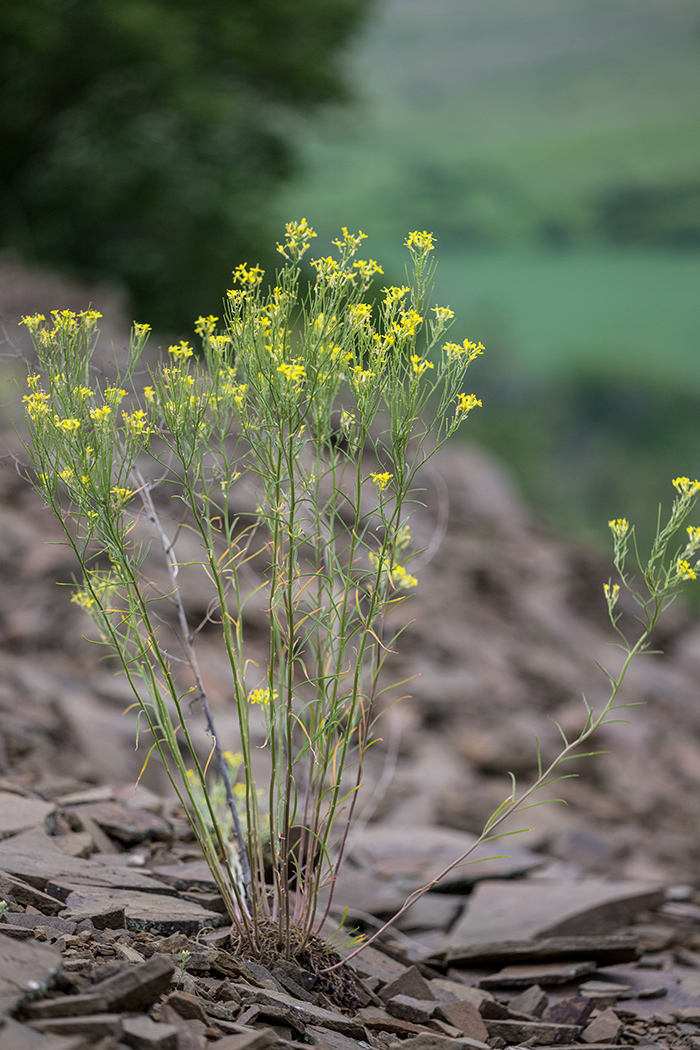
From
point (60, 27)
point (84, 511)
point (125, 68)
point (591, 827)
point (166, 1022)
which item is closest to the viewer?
point (166, 1022)

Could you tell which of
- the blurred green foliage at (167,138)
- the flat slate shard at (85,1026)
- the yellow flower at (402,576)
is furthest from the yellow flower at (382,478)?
the blurred green foliage at (167,138)

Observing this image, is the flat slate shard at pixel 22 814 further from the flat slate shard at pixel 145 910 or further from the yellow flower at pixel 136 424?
the yellow flower at pixel 136 424

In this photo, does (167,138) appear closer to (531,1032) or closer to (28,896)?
(28,896)

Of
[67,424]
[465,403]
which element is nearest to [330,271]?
[465,403]

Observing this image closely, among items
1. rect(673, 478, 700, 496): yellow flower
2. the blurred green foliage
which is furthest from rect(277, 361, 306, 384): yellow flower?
the blurred green foliage

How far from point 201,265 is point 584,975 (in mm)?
15124

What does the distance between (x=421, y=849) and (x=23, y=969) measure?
3.04 metres

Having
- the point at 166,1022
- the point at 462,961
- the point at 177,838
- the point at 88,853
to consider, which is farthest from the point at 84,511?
the point at 462,961

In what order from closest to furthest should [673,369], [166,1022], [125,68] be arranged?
1. [166,1022]
2. [125,68]
3. [673,369]

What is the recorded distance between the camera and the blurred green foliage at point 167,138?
46.6ft

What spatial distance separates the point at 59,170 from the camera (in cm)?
1572

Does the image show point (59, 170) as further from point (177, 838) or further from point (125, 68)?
point (177, 838)

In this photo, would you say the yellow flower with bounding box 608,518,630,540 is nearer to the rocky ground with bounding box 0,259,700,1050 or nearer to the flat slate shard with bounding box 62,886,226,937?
the rocky ground with bounding box 0,259,700,1050

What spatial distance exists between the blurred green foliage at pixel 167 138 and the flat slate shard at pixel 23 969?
1405 centimetres
